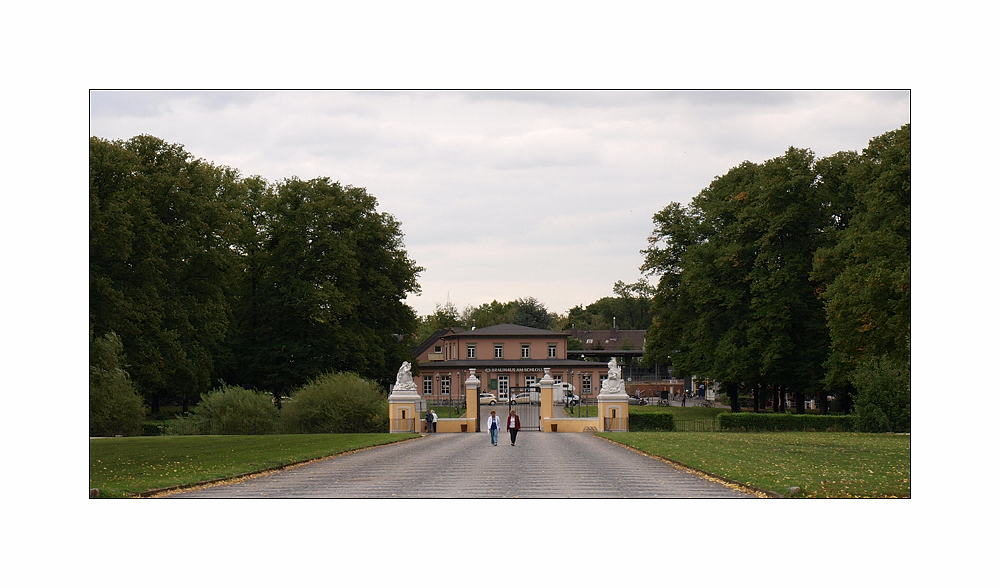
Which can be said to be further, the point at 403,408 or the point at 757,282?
the point at 757,282

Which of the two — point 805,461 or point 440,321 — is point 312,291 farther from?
point 440,321

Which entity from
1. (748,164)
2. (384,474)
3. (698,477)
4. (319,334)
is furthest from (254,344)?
(698,477)

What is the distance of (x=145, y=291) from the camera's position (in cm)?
2833

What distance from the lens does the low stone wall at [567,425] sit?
37.9 metres

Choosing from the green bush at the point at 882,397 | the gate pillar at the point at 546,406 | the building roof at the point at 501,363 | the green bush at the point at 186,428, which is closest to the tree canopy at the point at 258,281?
the green bush at the point at 186,428

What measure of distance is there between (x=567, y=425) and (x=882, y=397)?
12.6 m

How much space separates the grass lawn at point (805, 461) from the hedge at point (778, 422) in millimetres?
8380

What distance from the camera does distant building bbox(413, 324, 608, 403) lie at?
6931cm

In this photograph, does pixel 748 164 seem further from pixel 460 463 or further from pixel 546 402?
pixel 460 463

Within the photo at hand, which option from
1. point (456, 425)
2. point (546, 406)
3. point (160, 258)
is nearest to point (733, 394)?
point (546, 406)

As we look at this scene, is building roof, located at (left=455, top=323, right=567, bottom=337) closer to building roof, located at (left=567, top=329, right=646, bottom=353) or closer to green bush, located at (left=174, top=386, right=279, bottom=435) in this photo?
building roof, located at (left=567, top=329, right=646, bottom=353)

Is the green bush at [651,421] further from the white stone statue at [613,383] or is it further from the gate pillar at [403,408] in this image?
the gate pillar at [403,408]

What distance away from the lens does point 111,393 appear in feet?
75.3

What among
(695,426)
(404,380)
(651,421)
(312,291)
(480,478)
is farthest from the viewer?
(312,291)
